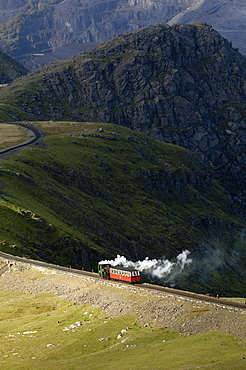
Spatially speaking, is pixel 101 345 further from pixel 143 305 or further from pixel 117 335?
pixel 143 305

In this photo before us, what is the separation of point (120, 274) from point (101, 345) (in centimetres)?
3134

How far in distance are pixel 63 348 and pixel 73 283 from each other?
3472 centimetres

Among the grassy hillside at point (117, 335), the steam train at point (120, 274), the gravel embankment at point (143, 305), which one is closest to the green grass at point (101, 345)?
the grassy hillside at point (117, 335)

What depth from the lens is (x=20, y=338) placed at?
69312 mm

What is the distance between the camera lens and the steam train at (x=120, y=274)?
304ft

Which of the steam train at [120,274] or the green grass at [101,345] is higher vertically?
the green grass at [101,345]

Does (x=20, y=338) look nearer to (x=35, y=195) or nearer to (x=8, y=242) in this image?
(x=8, y=242)

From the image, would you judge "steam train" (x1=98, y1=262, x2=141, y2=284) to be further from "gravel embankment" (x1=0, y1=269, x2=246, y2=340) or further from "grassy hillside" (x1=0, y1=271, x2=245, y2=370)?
"grassy hillside" (x1=0, y1=271, x2=245, y2=370)

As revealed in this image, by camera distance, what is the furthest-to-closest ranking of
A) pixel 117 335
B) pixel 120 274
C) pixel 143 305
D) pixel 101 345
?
pixel 120 274
pixel 143 305
pixel 117 335
pixel 101 345

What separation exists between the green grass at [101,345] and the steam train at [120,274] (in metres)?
12.9

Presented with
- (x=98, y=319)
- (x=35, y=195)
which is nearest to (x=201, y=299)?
(x=98, y=319)

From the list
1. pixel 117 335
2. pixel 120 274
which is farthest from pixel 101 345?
pixel 120 274

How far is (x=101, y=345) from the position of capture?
6431 cm

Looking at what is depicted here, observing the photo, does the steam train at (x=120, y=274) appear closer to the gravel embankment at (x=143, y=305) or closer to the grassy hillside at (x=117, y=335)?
the gravel embankment at (x=143, y=305)
